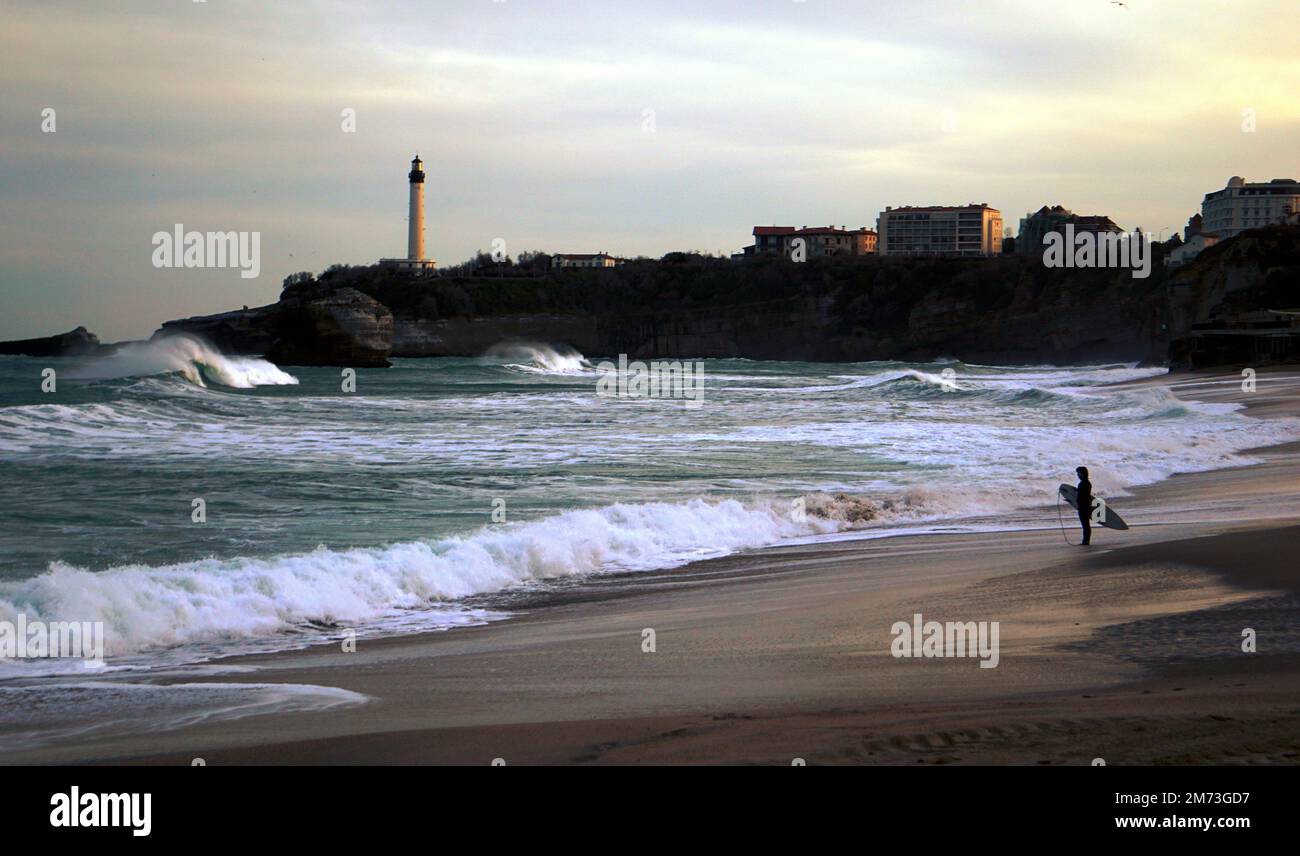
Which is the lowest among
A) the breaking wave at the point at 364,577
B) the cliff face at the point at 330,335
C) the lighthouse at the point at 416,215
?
the breaking wave at the point at 364,577

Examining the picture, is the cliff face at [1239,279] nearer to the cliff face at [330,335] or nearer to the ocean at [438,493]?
the ocean at [438,493]

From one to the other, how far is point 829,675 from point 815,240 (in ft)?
541

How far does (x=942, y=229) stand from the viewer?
6698 inches

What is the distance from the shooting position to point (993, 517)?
14.7 meters

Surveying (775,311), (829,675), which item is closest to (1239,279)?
(775,311)

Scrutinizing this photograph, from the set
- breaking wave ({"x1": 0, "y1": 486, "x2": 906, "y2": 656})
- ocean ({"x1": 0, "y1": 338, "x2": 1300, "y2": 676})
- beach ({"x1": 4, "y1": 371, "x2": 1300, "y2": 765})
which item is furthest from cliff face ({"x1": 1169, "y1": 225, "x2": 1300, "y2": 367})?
beach ({"x1": 4, "y1": 371, "x2": 1300, "y2": 765})

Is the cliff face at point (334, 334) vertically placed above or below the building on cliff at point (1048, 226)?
below

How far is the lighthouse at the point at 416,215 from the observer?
11742 cm

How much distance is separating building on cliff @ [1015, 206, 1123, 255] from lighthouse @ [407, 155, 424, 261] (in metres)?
65.8

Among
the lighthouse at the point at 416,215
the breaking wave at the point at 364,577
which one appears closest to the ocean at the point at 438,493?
the breaking wave at the point at 364,577

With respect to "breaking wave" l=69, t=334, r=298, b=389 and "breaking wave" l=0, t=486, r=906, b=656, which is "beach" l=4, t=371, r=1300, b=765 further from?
"breaking wave" l=69, t=334, r=298, b=389

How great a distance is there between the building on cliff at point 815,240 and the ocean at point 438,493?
5036 inches

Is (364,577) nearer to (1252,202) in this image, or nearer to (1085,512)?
(1085,512)
